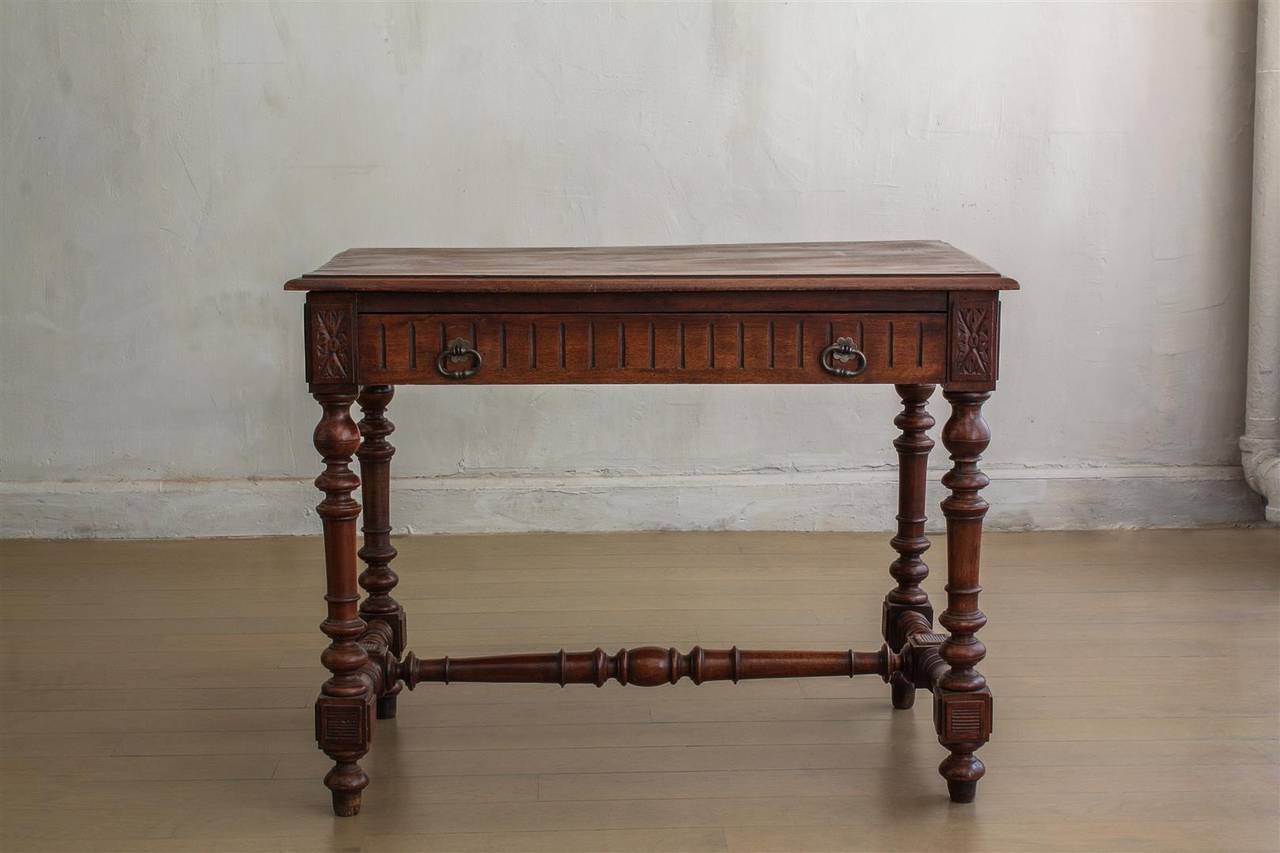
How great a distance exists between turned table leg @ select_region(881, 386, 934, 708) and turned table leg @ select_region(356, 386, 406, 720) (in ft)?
3.90

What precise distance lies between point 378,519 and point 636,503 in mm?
1683

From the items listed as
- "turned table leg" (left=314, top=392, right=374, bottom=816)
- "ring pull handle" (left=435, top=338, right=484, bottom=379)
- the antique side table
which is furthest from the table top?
"turned table leg" (left=314, top=392, right=374, bottom=816)

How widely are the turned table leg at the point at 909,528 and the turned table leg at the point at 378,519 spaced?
119cm

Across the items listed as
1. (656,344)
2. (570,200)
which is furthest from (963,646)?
(570,200)

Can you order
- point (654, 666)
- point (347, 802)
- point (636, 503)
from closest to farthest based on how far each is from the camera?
1. point (347, 802)
2. point (654, 666)
3. point (636, 503)

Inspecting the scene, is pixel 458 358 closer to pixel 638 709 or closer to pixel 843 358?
pixel 843 358

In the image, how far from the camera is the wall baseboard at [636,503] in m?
4.80

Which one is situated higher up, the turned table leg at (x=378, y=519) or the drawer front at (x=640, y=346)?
the drawer front at (x=640, y=346)

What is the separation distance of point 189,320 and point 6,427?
0.73m

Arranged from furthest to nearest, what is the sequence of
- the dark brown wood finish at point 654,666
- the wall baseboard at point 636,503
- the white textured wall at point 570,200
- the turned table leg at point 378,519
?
1. the wall baseboard at point 636,503
2. the white textured wall at point 570,200
3. the turned table leg at point 378,519
4. the dark brown wood finish at point 654,666

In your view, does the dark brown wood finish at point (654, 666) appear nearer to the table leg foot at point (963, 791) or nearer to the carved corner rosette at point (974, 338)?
the table leg foot at point (963, 791)

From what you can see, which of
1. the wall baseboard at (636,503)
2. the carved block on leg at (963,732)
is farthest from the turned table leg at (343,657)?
the wall baseboard at (636,503)

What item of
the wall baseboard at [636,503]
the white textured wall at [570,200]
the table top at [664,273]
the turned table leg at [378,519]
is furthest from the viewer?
the wall baseboard at [636,503]

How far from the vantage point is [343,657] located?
280cm
